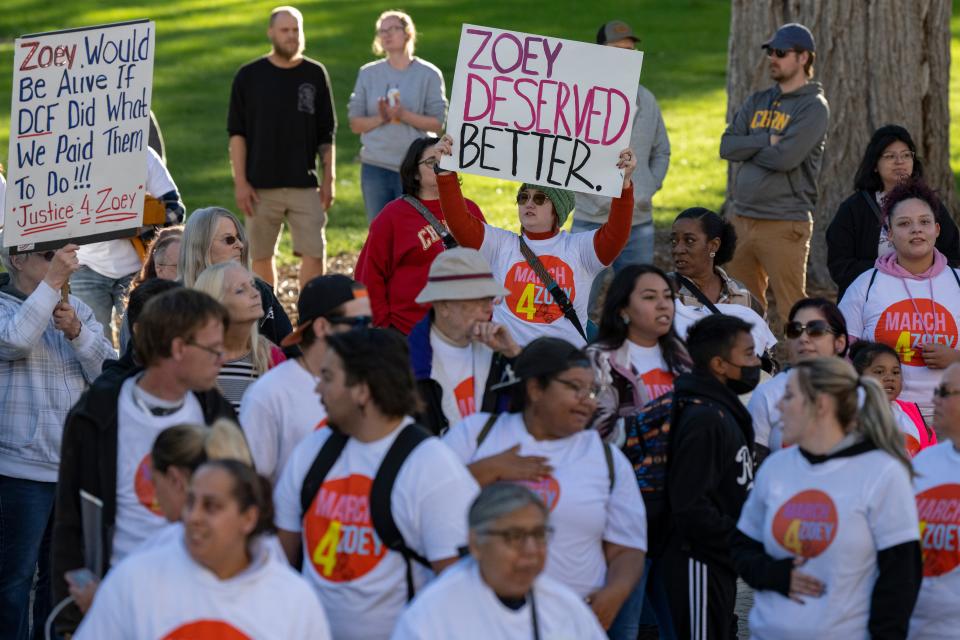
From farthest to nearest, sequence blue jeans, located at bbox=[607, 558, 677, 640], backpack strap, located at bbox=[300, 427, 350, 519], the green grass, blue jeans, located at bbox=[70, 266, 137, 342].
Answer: the green grass → blue jeans, located at bbox=[70, 266, 137, 342] → blue jeans, located at bbox=[607, 558, 677, 640] → backpack strap, located at bbox=[300, 427, 350, 519]

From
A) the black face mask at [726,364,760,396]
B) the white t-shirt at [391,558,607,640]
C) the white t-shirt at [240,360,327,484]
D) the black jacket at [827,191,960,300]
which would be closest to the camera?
the white t-shirt at [391,558,607,640]

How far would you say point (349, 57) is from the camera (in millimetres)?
25641

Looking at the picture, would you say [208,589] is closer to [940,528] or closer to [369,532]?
[369,532]

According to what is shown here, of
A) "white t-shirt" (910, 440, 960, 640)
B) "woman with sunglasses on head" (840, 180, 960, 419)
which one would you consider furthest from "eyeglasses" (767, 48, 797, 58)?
"white t-shirt" (910, 440, 960, 640)

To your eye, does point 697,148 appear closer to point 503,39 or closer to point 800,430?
point 503,39

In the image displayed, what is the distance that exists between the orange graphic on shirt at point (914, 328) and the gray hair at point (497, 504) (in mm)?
3791

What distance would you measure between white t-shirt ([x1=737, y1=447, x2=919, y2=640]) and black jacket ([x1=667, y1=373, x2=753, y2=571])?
63cm

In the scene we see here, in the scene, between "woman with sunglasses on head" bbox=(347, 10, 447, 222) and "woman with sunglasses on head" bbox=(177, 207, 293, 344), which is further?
"woman with sunglasses on head" bbox=(347, 10, 447, 222)

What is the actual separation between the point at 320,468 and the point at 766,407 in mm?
2415

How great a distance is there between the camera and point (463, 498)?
451cm

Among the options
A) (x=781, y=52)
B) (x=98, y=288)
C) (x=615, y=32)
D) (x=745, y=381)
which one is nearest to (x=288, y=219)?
(x=98, y=288)

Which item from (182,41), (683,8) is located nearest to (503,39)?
(182,41)

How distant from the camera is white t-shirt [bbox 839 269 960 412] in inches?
292

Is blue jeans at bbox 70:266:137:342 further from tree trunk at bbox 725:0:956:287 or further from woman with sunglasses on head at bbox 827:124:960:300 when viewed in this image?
tree trunk at bbox 725:0:956:287
